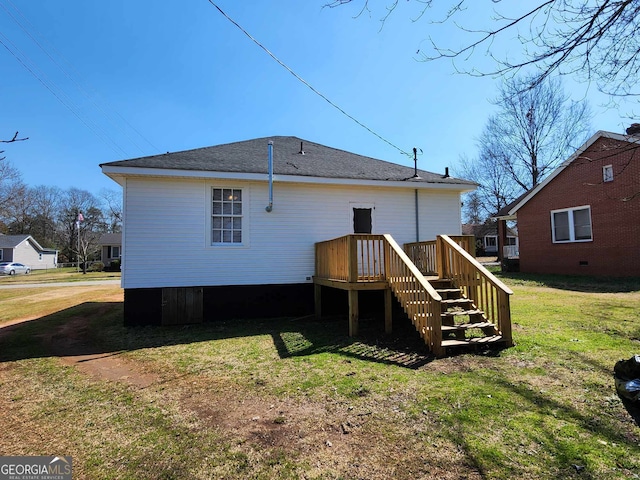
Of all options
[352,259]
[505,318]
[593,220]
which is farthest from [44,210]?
[593,220]

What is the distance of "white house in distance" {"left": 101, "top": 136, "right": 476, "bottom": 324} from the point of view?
770 cm

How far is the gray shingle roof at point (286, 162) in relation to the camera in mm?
7953

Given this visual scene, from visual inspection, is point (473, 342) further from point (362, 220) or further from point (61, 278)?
point (61, 278)

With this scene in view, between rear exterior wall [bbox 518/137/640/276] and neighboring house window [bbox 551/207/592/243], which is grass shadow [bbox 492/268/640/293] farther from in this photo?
neighboring house window [bbox 551/207/592/243]

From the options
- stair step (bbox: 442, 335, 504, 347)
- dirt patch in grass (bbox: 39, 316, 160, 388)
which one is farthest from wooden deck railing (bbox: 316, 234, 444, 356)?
dirt patch in grass (bbox: 39, 316, 160, 388)

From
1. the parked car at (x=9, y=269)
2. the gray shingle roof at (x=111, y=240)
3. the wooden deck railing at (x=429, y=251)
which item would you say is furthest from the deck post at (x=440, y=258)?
the parked car at (x=9, y=269)

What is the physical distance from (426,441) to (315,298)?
581 centimetres

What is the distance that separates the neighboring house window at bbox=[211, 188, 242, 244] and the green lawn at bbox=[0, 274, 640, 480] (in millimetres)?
2645

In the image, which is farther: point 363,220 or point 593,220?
point 593,220

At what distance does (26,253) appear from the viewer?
44281 mm

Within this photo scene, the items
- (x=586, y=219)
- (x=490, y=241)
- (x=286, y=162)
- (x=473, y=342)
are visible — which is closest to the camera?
(x=473, y=342)

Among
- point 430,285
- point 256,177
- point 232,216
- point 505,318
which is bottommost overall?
point 505,318

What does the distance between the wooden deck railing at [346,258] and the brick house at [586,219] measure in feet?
29.4

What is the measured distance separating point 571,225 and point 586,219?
67 cm
